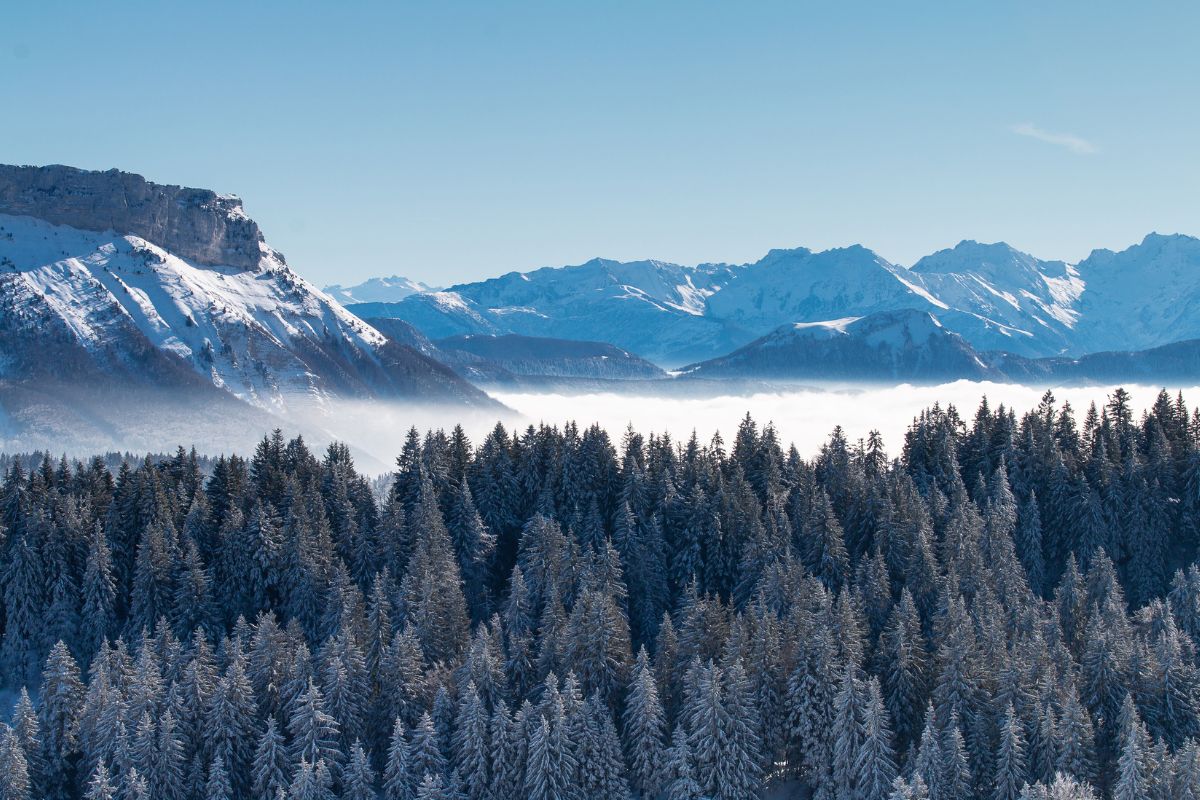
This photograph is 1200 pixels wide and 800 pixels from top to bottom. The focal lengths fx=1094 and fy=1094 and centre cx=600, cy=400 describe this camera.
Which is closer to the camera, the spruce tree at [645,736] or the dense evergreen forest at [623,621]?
the dense evergreen forest at [623,621]

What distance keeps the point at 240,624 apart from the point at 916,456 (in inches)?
3088

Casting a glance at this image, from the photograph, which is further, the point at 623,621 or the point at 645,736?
the point at 623,621

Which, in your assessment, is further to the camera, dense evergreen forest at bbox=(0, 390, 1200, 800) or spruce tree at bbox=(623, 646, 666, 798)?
spruce tree at bbox=(623, 646, 666, 798)

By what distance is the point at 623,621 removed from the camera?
93375 mm

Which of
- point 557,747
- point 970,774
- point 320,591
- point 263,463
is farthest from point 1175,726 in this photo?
point 263,463

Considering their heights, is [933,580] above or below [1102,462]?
below

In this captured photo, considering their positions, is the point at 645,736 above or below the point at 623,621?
below

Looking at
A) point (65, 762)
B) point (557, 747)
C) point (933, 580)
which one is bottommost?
point (65, 762)

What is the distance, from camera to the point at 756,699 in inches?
3300

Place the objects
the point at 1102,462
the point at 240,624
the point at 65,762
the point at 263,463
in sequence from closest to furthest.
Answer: the point at 65,762 < the point at 240,624 < the point at 1102,462 < the point at 263,463

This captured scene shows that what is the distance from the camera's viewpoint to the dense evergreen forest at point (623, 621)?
7931 centimetres

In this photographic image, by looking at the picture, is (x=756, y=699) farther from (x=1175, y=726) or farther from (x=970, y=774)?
(x=1175, y=726)

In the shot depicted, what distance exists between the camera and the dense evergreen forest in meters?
79.3

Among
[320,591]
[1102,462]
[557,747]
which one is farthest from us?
[1102,462]
